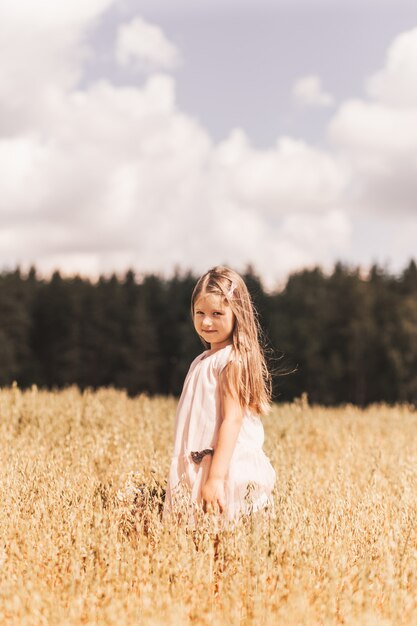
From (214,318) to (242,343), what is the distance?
0.69 feet

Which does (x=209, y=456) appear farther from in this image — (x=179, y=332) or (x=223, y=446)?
(x=179, y=332)

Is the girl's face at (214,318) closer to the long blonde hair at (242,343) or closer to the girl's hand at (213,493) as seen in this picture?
the long blonde hair at (242,343)

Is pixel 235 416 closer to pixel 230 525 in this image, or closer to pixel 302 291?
pixel 230 525

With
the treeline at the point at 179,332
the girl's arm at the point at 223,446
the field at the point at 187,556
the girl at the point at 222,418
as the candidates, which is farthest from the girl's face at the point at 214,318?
the treeline at the point at 179,332

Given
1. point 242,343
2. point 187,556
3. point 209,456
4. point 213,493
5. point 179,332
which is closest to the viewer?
point 187,556

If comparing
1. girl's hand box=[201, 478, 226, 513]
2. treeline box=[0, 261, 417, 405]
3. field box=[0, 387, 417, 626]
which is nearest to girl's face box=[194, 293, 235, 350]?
girl's hand box=[201, 478, 226, 513]

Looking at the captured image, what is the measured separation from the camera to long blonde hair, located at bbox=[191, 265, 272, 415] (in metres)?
3.58

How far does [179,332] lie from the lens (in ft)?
165

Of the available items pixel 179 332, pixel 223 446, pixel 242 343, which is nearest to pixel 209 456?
pixel 223 446

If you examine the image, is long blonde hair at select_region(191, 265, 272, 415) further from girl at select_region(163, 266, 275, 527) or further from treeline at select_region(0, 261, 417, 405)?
treeline at select_region(0, 261, 417, 405)

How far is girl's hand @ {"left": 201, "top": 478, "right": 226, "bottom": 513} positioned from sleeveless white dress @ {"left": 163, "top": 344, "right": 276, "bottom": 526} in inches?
3.7

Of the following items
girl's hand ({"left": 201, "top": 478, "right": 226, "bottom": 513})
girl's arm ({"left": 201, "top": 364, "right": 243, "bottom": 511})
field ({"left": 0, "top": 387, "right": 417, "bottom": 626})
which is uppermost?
girl's arm ({"left": 201, "top": 364, "right": 243, "bottom": 511})

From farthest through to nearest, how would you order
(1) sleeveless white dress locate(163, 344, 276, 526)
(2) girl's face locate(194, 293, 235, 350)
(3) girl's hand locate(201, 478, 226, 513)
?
(2) girl's face locate(194, 293, 235, 350)
(1) sleeveless white dress locate(163, 344, 276, 526)
(3) girl's hand locate(201, 478, 226, 513)

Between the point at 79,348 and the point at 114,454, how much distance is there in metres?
46.7
